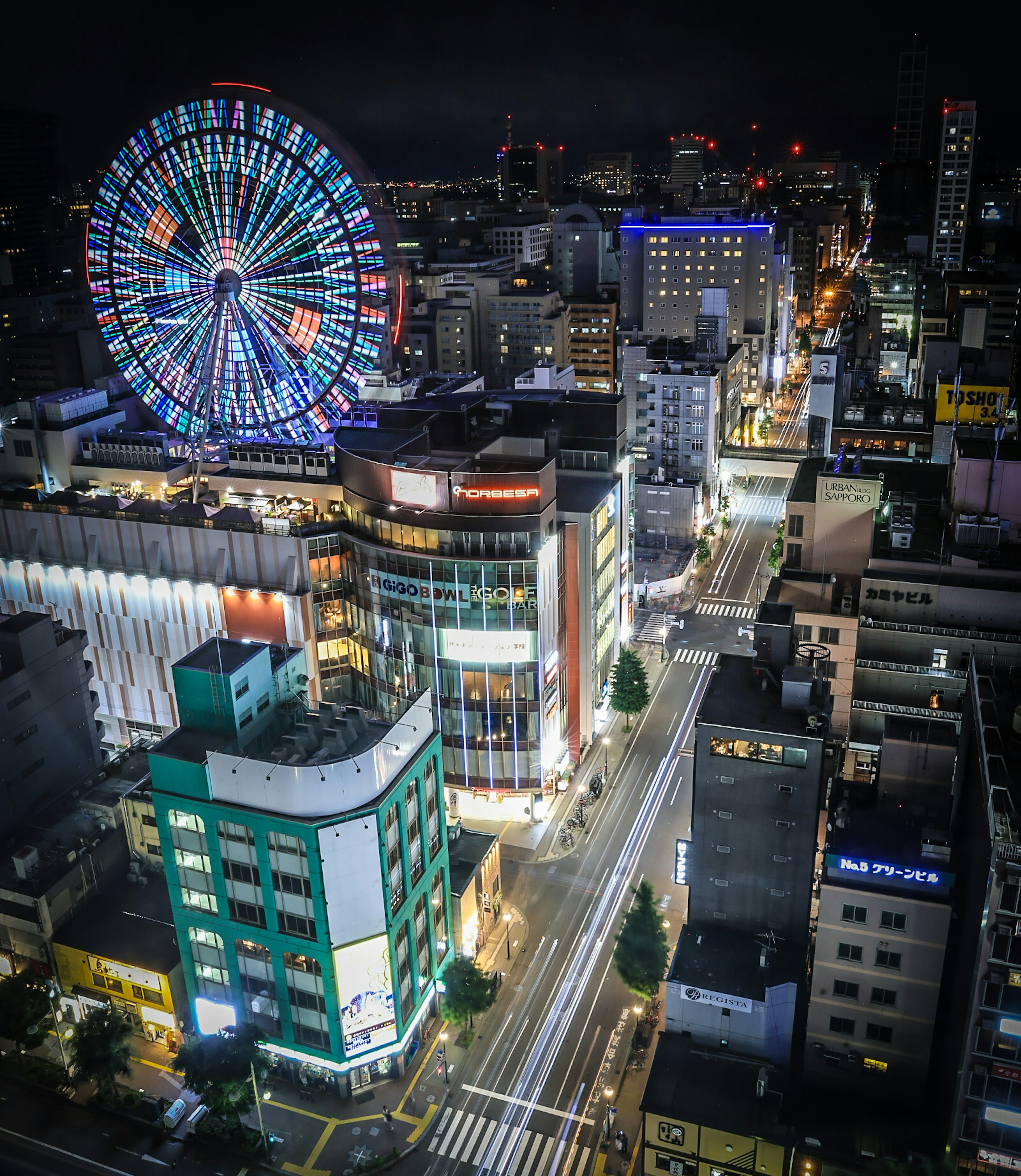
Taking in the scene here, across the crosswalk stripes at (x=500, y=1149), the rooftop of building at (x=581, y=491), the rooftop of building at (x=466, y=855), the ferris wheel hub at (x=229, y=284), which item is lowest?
the crosswalk stripes at (x=500, y=1149)

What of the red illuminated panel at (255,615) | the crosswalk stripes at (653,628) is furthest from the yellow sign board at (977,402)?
the red illuminated panel at (255,615)

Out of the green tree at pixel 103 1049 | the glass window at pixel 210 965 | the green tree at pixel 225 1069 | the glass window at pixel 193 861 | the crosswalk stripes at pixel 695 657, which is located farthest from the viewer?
the crosswalk stripes at pixel 695 657

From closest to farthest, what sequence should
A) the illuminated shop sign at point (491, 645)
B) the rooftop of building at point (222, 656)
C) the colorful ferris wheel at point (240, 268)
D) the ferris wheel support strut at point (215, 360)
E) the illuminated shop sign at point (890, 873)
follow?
the illuminated shop sign at point (890, 873) → the rooftop of building at point (222, 656) → the illuminated shop sign at point (491, 645) → the colorful ferris wheel at point (240, 268) → the ferris wheel support strut at point (215, 360)

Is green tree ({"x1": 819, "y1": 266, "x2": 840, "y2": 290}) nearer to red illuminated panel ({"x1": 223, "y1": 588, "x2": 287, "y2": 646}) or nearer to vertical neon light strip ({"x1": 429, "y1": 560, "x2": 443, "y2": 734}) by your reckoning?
red illuminated panel ({"x1": 223, "y1": 588, "x2": 287, "y2": 646})

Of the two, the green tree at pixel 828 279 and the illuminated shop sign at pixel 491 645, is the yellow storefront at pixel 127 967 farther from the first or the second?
the green tree at pixel 828 279

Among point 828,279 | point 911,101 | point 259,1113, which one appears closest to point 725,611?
point 259,1113

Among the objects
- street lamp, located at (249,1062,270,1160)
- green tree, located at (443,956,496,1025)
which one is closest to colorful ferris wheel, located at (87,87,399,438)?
green tree, located at (443,956,496,1025)

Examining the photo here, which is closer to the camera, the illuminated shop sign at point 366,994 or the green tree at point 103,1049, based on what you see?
the illuminated shop sign at point 366,994
